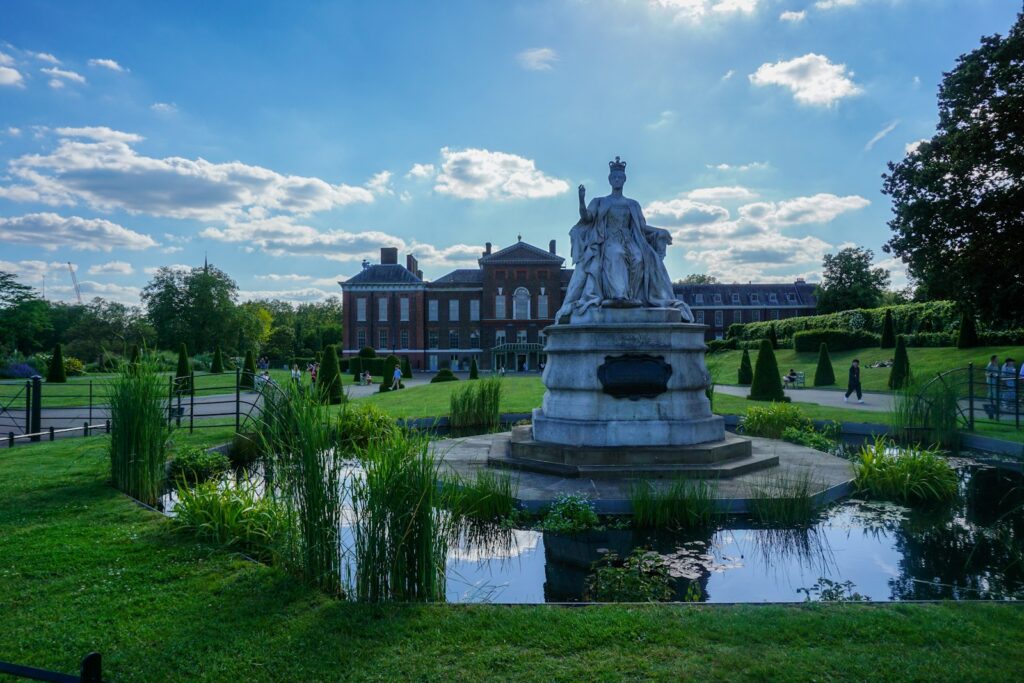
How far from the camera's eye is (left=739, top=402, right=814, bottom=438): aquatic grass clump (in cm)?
1232

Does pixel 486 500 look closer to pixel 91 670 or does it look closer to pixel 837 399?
pixel 91 670

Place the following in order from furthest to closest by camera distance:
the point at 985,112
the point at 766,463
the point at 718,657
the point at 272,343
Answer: the point at 272,343, the point at 985,112, the point at 766,463, the point at 718,657

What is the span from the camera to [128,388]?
6629 mm

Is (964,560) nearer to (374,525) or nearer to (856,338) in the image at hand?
(374,525)

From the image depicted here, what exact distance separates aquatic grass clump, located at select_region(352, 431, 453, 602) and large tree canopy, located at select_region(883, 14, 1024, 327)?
2288 cm

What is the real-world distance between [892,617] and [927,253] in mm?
23204

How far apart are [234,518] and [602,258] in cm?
604

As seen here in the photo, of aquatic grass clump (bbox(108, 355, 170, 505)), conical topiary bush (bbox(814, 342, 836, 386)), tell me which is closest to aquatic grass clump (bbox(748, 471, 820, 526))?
aquatic grass clump (bbox(108, 355, 170, 505))

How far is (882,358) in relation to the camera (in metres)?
35.3

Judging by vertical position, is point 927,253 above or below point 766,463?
above

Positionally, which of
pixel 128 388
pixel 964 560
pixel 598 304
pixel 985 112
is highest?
pixel 985 112

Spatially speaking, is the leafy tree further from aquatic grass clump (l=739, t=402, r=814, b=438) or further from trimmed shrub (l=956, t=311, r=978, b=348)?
aquatic grass clump (l=739, t=402, r=814, b=438)

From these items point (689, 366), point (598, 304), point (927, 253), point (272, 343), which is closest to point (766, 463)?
point (689, 366)

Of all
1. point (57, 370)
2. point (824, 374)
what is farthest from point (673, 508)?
point (57, 370)
